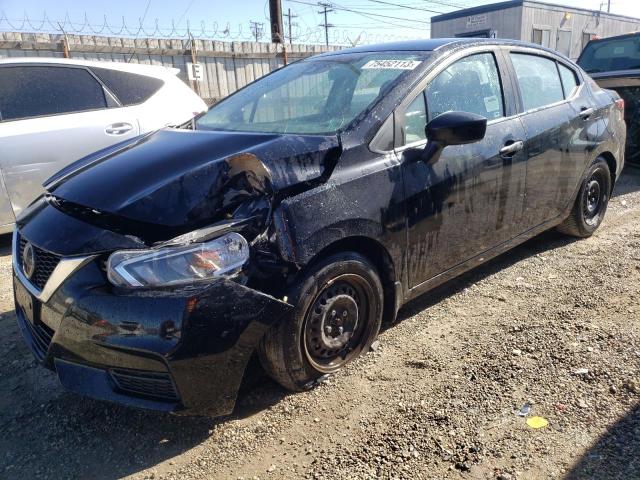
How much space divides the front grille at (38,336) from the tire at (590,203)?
13.3ft

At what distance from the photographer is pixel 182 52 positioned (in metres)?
9.90

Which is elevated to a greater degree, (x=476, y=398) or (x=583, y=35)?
→ (x=583, y=35)

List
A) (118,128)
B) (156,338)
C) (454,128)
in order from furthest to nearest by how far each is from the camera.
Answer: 1. (118,128)
2. (454,128)
3. (156,338)

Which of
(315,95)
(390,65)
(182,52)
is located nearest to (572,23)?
(182,52)

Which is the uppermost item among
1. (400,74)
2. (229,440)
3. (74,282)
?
(400,74)

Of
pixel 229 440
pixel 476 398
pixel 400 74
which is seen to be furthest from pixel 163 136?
pixel 476 398

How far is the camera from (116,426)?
2.44 metres

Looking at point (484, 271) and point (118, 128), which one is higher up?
point (118, 128)

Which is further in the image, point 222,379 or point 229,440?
point 229,440

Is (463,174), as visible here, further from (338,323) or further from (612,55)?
(612,55)

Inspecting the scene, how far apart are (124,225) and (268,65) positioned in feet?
33.1

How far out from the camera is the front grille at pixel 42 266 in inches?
86.2

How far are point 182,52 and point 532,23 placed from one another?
53.8 ft

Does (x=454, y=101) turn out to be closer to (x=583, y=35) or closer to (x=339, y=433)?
(x=339, y=433)
